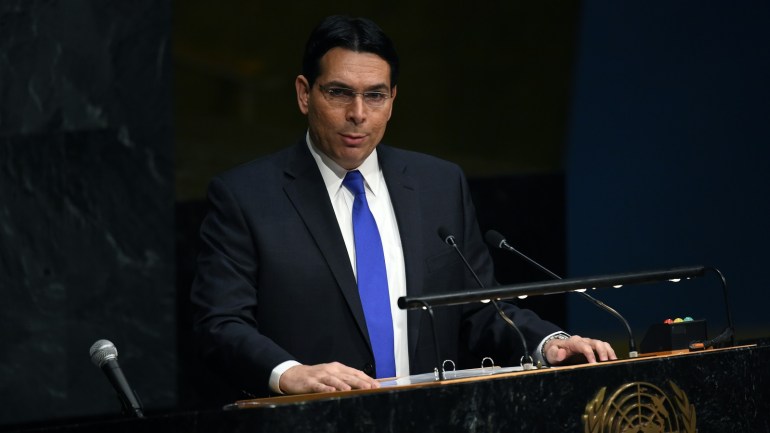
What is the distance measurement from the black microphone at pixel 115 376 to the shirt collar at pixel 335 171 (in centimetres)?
87

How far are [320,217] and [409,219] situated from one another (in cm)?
24

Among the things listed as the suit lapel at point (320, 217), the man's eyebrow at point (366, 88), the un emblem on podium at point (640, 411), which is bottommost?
the un emblem on podium at point (640, 411)

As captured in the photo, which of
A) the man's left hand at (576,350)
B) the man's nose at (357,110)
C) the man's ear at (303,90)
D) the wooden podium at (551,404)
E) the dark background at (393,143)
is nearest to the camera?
the wooden podium at (551,404)

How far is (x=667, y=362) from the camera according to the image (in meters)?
2.61

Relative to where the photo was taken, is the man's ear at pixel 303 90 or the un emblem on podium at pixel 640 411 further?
the man's ear at pixel 303 90

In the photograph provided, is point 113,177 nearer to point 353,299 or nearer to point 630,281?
point 353,299

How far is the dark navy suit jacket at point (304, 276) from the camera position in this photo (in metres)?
3.11

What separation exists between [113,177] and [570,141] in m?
2.37

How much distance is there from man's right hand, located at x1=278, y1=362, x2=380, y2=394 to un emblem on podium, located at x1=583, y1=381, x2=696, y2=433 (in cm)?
44

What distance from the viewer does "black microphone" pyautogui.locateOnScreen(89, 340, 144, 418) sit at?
8.45 ft

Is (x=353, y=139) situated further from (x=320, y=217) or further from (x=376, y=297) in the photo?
(x=376, y=297)

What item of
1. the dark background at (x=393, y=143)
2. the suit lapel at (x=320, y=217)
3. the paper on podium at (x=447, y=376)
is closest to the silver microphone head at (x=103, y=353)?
the paper on podium at (x=447, y=376)

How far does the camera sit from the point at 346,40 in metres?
3.27

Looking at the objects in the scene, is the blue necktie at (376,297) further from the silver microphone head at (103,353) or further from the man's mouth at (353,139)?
the silver microphone head at (103,353)
